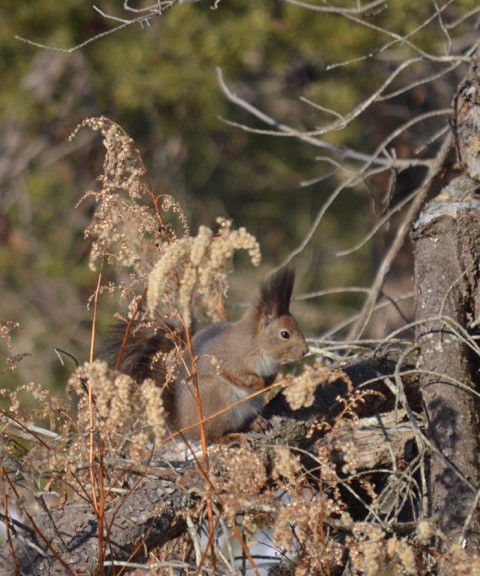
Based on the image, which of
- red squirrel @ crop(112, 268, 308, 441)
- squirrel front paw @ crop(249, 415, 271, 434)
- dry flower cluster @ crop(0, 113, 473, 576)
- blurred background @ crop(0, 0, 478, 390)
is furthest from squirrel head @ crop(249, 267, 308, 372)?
blurred background @ crop(0, 0, 478, 390)

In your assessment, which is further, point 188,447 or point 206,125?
point 206,125

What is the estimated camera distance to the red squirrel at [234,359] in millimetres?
2555

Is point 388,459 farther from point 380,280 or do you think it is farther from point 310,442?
point 380,280

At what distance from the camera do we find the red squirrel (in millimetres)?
2555

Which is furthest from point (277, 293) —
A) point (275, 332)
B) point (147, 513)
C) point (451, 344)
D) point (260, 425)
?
point (147, 513)

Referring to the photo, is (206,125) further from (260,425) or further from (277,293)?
(260,425)

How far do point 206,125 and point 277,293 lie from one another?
9.70 feet

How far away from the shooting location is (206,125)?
550 cm

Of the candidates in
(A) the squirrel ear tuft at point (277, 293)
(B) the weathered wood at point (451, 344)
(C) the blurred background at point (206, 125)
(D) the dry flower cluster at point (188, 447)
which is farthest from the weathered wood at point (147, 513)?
(C) the blurred background at point (206, 125)

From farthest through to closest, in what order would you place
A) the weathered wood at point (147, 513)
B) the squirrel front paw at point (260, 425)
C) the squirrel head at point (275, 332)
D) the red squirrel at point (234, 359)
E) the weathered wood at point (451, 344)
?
the squirrel head at point (275, 332) < the red squirrel at point (234, 359) < the squirrel front paw at point (260, 425) < the weathered wood at point (451, 344) < the weathered wood at point (147, 513)

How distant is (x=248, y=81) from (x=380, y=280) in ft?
10.9

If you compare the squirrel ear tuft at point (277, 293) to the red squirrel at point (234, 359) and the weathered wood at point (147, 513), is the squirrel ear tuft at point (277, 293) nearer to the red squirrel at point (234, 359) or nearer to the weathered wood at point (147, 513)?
the red squirrel at point (234, 359)

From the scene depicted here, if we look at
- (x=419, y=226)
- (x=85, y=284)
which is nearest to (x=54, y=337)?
(x=85, y=284)

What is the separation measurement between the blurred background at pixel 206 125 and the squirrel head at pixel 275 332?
1358mm
